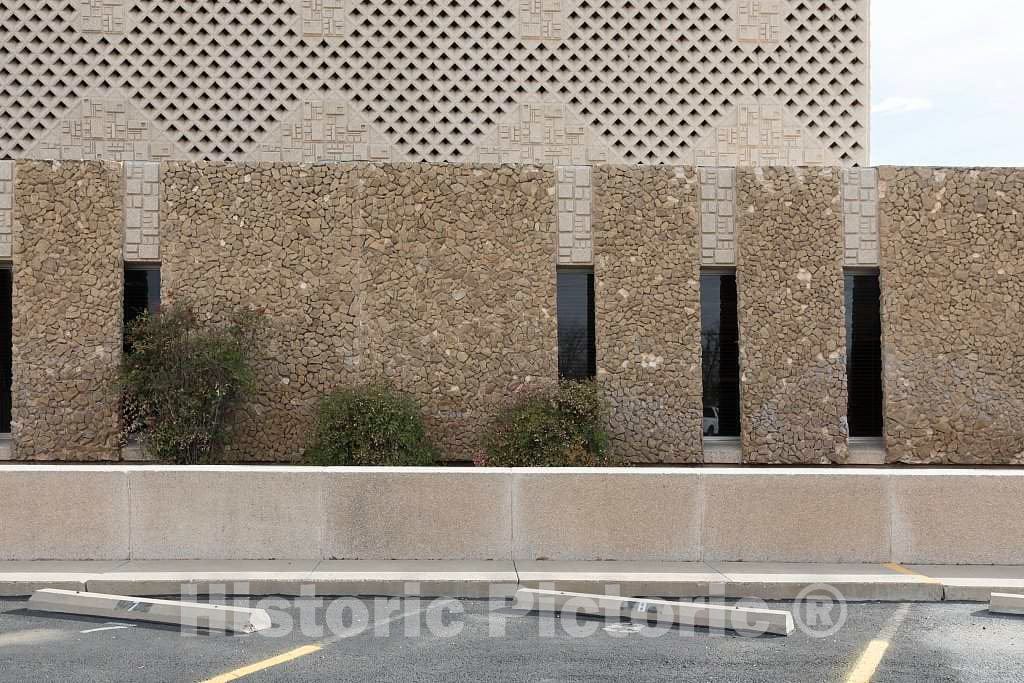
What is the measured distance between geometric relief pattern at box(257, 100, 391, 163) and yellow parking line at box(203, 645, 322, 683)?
47.9 ft

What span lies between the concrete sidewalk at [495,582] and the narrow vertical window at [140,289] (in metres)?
8.33

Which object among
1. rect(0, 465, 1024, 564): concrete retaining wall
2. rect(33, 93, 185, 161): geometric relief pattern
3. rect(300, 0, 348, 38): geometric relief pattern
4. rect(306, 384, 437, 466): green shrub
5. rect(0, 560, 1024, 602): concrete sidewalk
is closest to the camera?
rect(0, 560, 1024, 602): concrete sidewalk

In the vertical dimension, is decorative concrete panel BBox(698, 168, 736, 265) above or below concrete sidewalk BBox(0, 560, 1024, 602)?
above

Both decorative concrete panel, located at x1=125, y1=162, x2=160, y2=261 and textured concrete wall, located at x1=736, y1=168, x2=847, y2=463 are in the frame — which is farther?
textured concrete wall, located at x1=736, y1=168, x2=847, y2=463

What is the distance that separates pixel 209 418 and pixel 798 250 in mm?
10366

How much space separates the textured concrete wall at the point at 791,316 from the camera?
641 inches

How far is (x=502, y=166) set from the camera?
1648 centimetres

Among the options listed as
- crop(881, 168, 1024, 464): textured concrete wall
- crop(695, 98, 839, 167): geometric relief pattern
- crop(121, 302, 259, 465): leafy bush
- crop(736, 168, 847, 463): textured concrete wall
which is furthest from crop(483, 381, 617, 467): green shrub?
crop(695, 98, 839, 167): geometric relief pattern

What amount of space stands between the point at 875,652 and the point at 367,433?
9.35 meters

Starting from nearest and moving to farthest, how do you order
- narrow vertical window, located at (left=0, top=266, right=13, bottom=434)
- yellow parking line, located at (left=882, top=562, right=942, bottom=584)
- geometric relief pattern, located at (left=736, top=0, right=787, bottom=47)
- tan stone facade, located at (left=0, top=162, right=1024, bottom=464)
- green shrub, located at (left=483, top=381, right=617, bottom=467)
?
yellow parking line, located at (left=882, top=562, right=942, bottom=584) → green shrub, located at (left=483, top=381, right=617, bottom=467) → tan stone facade, located at (left=0, top=162, right=1024, bottom=464) → narrow vertical window, located at (left=0, top=266, right=13, bottom=434) → geometric relief pattern, located at (left=736, top=0, right=787, bottom=47)

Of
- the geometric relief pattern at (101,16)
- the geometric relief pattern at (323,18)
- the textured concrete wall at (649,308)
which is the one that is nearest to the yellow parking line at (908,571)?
the textured concrete wall at (649,308)

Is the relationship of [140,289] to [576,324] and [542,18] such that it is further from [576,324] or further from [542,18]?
[542,18]

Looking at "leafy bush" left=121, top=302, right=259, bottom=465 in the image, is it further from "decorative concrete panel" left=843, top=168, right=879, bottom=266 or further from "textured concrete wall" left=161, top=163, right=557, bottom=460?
"decorative concrete panel" left=843, top=168, right=879, bottom=266

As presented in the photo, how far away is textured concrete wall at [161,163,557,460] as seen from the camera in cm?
1597
